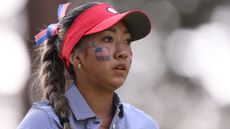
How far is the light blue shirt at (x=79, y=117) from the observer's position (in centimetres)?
381

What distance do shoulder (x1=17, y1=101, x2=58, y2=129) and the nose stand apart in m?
0.40

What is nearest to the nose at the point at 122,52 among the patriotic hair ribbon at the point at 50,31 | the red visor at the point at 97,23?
the red visor at the point at 97,23

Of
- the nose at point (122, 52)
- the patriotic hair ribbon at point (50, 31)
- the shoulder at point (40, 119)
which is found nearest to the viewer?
the shoulder at point (40, 119)

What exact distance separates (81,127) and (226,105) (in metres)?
10.9

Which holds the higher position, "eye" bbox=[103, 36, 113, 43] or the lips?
"eye" bbox=[103, 36, 113, 43]

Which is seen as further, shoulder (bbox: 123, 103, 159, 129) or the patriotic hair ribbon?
the patriotic hair ribbon

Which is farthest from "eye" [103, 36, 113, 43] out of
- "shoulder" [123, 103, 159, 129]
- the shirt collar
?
"shoulder" [123, 103, 159, 129]

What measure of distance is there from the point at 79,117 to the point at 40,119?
18 cm

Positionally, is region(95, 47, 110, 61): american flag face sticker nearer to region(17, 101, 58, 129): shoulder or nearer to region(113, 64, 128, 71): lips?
region(113, 64, 128, 71): lips

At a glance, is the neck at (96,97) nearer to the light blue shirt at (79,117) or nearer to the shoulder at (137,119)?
the light blue shirt at (79,117)

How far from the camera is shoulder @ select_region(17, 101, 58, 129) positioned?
3.80 meters

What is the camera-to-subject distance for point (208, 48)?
48.0ft

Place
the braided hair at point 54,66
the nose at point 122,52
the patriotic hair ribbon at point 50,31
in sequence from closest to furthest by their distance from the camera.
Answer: the nose at point 122,52, the braided hair at point 54,66, the patriotic hair ribbon at point 50,31

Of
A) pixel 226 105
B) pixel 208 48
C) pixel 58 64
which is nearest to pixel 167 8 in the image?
pixel 208 48
